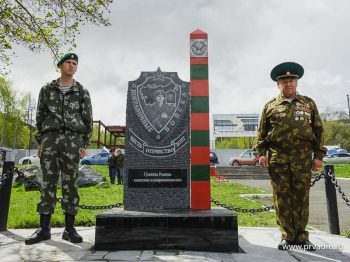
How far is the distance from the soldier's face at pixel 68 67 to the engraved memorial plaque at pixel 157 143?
69cm

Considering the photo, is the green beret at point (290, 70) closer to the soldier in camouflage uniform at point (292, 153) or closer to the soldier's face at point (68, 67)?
the soldier in camouflage uniform at point (292, 153)

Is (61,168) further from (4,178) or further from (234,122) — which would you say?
(234,122)

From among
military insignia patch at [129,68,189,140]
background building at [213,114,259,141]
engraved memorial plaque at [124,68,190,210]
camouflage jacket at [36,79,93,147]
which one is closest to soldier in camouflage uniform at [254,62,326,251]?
engraved memorial plaque at [124,68,190,210]

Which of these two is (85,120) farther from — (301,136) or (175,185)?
(301,136)

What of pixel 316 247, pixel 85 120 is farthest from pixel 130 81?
pixel 316 247

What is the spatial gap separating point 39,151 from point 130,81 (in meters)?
1.34

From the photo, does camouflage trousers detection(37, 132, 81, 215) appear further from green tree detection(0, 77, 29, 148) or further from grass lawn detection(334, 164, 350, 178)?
green tree detection(0, 77, 29, 148)

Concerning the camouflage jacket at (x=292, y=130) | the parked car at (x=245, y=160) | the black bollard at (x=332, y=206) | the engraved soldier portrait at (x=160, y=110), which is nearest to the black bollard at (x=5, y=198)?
the engraved soldier portrait at (x=160, y=110)

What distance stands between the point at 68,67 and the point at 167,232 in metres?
2.21

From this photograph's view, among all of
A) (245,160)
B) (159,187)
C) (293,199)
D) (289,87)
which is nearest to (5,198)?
(159,187)

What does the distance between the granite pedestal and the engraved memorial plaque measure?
1.39 feet

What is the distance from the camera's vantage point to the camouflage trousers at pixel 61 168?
3762mm

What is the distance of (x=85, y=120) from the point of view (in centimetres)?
401

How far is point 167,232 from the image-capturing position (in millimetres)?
3363
